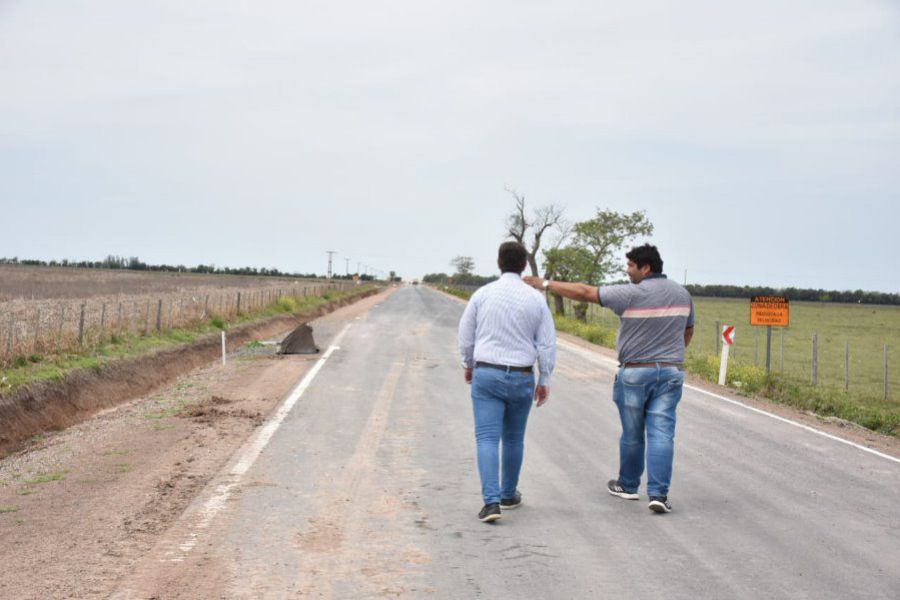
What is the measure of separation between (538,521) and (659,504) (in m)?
0.99

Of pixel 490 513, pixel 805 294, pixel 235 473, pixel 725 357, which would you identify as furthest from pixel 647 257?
pixel 805 294

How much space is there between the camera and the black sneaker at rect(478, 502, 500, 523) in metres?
6.09

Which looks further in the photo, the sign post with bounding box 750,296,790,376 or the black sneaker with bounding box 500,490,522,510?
the sign post with bounding box 750,296,790,376

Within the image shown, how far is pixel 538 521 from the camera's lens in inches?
247

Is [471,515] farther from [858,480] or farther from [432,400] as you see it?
[432,400]

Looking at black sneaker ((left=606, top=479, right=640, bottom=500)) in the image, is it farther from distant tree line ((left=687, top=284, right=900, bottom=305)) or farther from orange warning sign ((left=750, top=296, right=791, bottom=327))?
distant tree line ((left=687, top=284, right=900, bottom=305))

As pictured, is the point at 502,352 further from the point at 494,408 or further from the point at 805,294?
the point at 805,294

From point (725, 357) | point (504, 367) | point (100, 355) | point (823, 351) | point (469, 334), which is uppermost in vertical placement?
point (469, 334)

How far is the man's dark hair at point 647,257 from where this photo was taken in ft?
22.7

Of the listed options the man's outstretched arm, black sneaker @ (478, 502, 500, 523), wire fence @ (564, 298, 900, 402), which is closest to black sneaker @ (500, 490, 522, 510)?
black sneaker @ (478, 502, 500, 523)

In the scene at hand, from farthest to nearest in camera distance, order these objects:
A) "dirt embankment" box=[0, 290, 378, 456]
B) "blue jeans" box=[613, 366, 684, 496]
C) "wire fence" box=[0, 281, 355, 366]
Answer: "wire fence" box=[0, 281, 355, 366], "dirt embankment" box=[0, 290, 378, 456], "blue jeans" box=[613, 366, 684, 496]

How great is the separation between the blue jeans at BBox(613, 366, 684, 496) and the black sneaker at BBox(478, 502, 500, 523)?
52.3 inches

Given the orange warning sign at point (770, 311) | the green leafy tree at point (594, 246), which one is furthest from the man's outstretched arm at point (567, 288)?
the green leafy tree at point (594, 246)

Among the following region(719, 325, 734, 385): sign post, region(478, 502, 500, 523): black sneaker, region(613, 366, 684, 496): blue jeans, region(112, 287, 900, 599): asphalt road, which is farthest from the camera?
region(719, 325, 734, 385): sign post
